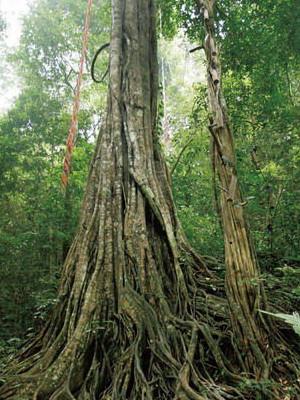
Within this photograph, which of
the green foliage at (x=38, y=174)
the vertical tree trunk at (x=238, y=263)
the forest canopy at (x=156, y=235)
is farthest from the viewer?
the green foliage at (x=38, y=174)

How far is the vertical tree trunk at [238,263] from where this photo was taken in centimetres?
258

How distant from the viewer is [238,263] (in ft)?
8.68

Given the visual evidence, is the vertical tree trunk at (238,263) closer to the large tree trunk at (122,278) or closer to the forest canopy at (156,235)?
the forest canopy at (156,235)

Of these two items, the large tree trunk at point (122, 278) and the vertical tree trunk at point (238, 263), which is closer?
the vertical tree trunk at point (238, 263)

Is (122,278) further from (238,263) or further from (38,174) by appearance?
(38,174)

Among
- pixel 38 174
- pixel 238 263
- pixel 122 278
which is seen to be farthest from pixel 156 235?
pixel 38 174

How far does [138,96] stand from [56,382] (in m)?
3.08

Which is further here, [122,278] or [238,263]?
[122,278]

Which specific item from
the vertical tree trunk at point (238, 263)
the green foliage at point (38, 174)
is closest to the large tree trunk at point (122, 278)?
the vertical tree trunk at point (238, 263)

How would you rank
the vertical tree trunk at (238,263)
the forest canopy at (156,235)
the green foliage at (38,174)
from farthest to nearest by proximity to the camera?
the green foliage at (38,174), the forest canopy at (156,235), the vertical tree trunk at (238,263)

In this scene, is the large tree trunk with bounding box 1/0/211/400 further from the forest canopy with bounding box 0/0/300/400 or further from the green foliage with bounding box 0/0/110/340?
the green foliage with bounding box 0/0/110/340

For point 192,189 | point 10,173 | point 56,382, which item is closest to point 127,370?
point 56,382

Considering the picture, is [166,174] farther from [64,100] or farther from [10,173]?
[64,100]

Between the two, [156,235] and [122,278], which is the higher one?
[156,235]
